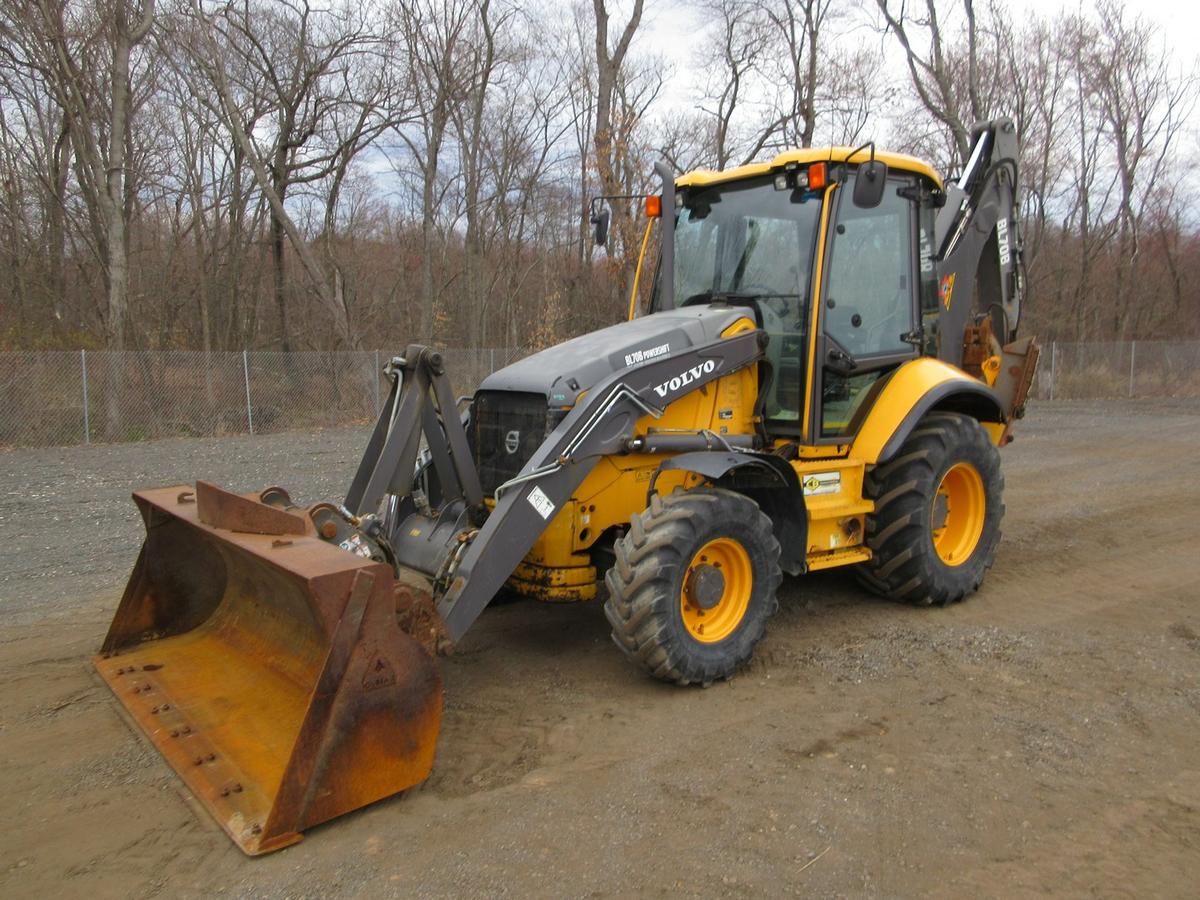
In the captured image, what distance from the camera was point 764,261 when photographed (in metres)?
5.31

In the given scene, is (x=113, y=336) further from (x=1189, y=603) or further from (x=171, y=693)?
(x=1189, y=603)

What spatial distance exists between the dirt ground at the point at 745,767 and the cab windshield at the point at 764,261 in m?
1.62

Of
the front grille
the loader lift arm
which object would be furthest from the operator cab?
the front grille

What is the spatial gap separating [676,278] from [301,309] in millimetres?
21782

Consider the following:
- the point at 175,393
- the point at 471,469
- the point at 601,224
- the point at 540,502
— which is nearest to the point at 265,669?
the point at 471,469

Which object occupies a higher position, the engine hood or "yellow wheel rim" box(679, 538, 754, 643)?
the engine hood

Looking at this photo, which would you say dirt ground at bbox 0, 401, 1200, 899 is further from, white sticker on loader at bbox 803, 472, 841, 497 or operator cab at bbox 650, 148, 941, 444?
operator cab at bbox 650, 148, 941, 444

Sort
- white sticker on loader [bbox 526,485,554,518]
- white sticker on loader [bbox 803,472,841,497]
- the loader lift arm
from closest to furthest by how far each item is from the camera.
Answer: the loader lift arm
white sticker on loader [bbox 526,485,554,518]
white sticker on loader [bbox 803,472,841,497]

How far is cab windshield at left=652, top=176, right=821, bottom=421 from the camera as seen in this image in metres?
5.18

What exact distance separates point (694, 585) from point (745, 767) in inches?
38.0

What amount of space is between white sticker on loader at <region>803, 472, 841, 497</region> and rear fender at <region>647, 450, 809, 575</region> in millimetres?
148

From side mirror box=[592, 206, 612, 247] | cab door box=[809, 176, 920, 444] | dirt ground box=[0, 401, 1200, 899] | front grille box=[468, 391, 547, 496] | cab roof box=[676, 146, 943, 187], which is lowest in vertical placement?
dirt ground box=[0, 401, 1200, 899]

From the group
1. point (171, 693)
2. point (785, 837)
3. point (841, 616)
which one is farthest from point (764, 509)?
point (171, 693)

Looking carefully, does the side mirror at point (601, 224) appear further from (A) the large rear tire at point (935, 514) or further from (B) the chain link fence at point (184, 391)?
(B) the chain link fence at point (184, 391)
